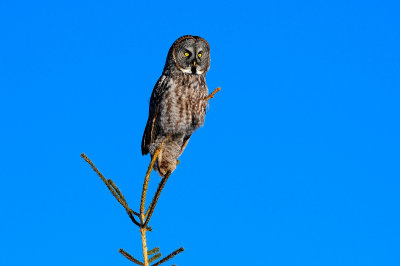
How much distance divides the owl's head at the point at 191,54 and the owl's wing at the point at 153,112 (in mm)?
296

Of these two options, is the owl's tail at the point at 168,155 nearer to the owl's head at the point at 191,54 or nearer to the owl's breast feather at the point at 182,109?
the owl's breast feather at the point at 182,109

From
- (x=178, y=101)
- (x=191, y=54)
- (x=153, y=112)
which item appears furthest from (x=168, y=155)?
(x=191, y=54)

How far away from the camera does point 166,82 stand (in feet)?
18.9

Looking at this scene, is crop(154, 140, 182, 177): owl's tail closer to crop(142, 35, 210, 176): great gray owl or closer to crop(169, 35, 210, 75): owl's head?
crop(142, 35, 210, 176): great gray owl

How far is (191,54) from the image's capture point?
5.86 metres

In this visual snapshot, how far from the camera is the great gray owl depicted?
547 centimetres

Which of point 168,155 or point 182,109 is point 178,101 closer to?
point 182,109

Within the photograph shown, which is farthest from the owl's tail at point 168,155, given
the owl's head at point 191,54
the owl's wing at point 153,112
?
the owl's head at point 191,54

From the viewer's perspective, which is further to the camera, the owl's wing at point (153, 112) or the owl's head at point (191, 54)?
the owl's head at point (191, 54)

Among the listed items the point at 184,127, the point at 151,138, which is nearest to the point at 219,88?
the point at 184,127

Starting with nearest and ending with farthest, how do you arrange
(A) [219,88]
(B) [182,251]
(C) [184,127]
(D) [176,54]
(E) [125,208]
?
1. (B) [182,251]
2. (E) [125,208]
3. (A) [219,88]
4. (C) [184,127]
5. (D) [176,54]

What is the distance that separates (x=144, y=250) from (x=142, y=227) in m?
0.14

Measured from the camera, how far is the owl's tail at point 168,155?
18.6 feet

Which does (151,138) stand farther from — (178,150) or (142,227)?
(142,227)
